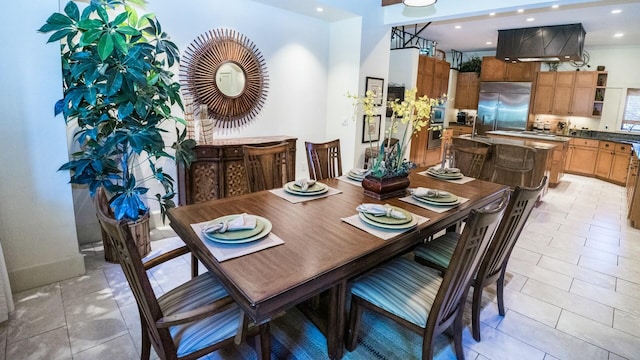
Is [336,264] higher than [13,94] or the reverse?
the reverse

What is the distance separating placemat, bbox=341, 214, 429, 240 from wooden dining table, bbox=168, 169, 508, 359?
0.03 m

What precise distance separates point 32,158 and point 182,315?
6.50 feet

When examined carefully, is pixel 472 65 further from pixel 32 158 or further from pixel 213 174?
pixel 32 158

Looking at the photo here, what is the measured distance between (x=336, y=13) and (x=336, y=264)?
381 cm

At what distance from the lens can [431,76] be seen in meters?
7.02

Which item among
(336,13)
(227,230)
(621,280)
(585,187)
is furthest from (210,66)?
(585,187)

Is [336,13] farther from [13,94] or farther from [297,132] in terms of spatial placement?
[13,94]

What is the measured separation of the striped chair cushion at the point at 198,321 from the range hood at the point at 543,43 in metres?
6.25

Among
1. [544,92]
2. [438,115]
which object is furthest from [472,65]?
[438,115]

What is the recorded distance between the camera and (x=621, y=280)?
2949 mm

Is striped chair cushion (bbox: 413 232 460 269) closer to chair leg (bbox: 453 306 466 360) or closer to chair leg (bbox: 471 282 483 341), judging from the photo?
chair leg (bbox: 471 282 483 341)

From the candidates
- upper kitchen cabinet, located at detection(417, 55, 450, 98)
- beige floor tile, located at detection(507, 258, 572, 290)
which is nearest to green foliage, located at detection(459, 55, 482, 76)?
upper kitchen cabinet, located at detection(417, 55, 450, 98)

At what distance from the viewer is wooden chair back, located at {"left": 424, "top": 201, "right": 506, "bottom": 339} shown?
1375 millimetres

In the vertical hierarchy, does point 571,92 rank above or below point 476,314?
above
